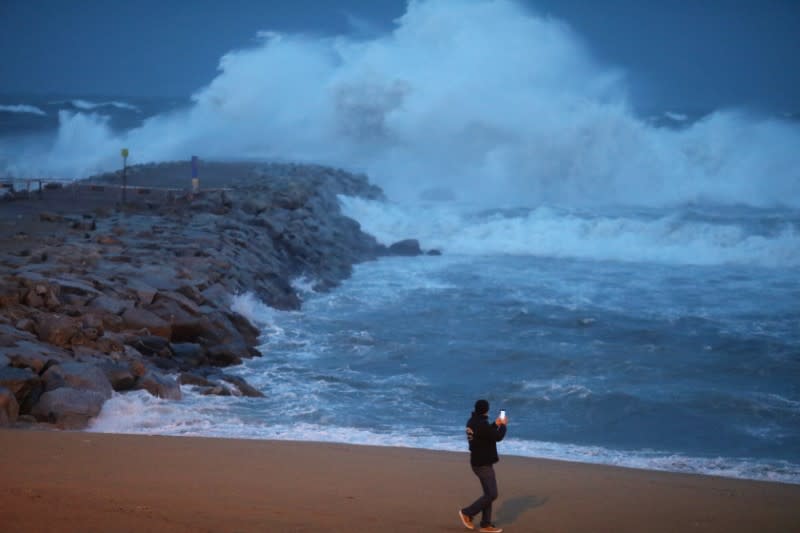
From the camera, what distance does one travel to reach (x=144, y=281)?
1195 centimetres

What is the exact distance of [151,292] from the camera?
37.5 ft

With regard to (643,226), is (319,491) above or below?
below

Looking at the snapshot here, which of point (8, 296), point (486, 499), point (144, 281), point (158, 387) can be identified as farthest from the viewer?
point (144, 281)

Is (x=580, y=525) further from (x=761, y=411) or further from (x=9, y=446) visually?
(x=761, y=411)

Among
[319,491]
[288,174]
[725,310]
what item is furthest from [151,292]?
[288,174]

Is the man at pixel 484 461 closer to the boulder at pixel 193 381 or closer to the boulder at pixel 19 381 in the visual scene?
the boulder at pixel 19 381

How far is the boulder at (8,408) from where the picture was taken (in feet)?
23.1

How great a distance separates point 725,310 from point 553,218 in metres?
10.7

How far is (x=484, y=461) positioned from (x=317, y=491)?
1.15 m

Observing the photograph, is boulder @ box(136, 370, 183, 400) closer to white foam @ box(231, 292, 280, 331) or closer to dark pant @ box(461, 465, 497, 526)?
white foam @ box(231, 292, 280, 331)

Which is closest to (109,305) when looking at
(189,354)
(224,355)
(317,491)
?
(189,354)

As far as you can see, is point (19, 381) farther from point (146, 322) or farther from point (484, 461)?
point (484, 461)

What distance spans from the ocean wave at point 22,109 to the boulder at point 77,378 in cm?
6560

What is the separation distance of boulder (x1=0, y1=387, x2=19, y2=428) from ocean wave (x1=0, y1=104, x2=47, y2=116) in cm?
6640
